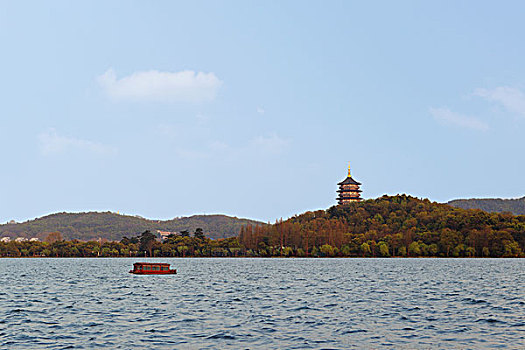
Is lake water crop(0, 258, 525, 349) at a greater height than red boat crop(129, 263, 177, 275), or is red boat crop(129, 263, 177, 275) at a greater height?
red boat crop(129, 263, 177, 275)

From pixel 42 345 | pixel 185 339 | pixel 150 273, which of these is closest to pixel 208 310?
pixel 185 339

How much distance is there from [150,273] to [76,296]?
48698 millimetres

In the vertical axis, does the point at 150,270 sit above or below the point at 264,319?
above

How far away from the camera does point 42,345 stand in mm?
32062

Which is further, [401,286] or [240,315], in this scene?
[401,286]

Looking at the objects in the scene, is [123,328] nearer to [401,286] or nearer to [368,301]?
[368,301]

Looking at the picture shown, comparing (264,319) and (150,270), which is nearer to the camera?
(264,319)

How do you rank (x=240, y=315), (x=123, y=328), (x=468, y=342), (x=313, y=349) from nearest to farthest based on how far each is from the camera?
(x=313, y=349)
(x=468, y=342)
(x=123, y=328)
(x=240, y=315)

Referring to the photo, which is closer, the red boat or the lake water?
the lake water

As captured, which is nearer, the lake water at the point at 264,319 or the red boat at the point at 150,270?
the lake water at the point at 264,319

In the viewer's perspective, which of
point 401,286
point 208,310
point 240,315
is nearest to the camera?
point 240,315

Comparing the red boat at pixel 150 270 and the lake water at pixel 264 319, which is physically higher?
the red boat at pixel 150 270

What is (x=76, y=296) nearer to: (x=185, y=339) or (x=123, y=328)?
(x=123, y=328)

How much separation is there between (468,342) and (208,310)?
21.0 metres
